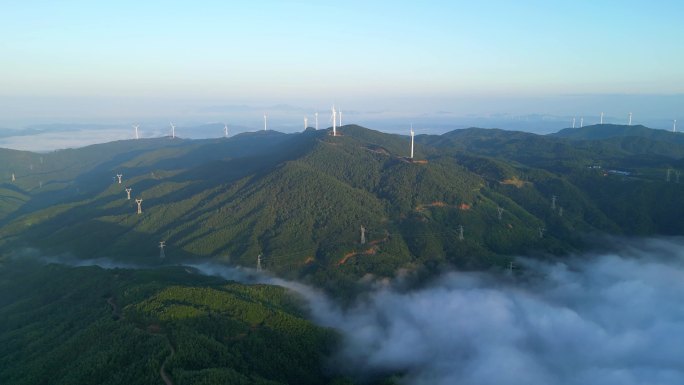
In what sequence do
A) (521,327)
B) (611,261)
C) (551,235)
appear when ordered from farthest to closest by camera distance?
(551,235) → (611,261) → (521,327)

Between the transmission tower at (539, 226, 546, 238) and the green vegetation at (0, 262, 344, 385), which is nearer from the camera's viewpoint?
the green vegetation at (0, 262, 344, 385)

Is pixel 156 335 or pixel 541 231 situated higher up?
pixel 156 335

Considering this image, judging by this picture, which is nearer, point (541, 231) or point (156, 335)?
point (156, 335)

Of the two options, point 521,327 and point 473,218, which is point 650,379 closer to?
point 521,327

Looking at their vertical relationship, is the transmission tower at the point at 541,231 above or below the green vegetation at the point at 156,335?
below

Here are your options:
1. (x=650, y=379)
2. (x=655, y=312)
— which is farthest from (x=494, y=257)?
(x=650, y=379)

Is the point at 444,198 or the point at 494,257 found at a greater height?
the point at 444,198

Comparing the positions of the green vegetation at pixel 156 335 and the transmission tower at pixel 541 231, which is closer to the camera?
the green vegetation at pixel 156 335

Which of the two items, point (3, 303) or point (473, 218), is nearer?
point (3, 303)

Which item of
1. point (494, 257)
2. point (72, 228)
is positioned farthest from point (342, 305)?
point (72, 228)

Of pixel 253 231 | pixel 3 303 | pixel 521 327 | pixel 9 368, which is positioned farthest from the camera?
pixel 253 231

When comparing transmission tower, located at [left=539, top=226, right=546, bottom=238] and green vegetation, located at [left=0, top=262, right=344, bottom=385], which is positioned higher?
green vegetation, located at [left=0, top=262, right=344, bottom=385]
